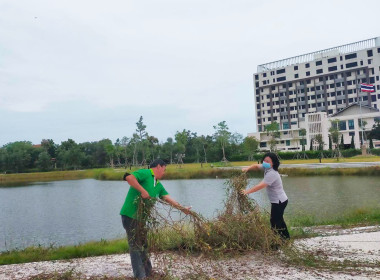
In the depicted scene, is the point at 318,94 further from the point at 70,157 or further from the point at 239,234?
the point at 239,234

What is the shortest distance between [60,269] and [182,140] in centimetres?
6375

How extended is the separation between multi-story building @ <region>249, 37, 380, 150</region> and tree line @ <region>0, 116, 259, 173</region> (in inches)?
526

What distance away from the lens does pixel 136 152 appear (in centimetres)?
7544

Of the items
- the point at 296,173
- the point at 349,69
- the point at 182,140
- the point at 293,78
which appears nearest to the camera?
the point at 296,173

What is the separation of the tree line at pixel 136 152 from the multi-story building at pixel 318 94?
43.8ft

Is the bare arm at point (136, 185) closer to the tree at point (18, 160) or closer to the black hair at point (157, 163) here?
the black hair at point (157, 163)

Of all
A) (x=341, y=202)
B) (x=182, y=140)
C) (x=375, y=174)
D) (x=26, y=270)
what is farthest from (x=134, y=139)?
(x=26, y=270)

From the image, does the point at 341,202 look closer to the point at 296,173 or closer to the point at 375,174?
the point at 375,174

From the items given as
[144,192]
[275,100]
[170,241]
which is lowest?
[170,241]

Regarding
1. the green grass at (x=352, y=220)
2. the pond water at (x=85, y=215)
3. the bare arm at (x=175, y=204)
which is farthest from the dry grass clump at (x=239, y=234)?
the green grass at (x=352, y=220)

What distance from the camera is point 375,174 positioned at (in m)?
31.1

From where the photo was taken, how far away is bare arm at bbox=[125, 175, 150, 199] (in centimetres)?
484

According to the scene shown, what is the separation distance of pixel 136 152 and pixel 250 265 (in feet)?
232

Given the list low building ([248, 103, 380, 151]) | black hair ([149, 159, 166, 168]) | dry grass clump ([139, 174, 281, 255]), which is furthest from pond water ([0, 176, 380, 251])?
low building ([248, 103, 380, 151])
